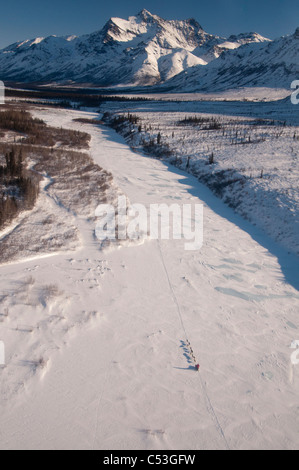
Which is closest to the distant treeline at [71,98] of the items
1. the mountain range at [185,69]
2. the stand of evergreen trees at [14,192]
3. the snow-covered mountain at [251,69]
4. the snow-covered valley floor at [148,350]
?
the snow-covered mountain at [251,69]

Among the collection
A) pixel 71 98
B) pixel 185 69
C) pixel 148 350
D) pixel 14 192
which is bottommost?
pixel 148 350

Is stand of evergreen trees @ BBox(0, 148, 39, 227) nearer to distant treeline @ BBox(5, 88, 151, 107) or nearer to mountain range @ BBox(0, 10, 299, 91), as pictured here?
distant treeline @ BBox(5, 88, 151, 107)

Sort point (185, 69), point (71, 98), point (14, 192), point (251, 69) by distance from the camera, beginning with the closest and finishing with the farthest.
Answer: point (14, 192) < point (71, 98) < point (251, 69) < point (185, 69)

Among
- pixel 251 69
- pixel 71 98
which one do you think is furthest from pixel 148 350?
pixel 251 69

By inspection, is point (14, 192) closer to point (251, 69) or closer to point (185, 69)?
point (251, 69)
